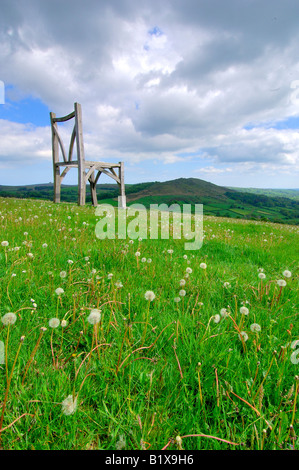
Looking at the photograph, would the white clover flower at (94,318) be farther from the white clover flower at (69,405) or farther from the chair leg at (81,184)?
the chair leg at (81,184)

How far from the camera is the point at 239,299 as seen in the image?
9.96 feet

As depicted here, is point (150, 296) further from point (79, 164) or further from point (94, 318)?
point (79, 164)

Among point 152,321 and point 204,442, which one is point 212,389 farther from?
point 152,321

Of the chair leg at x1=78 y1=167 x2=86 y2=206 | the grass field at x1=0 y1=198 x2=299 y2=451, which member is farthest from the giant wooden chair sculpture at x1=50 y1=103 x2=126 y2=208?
the grass field at x1=0 y1=198 x2=299 y2=451

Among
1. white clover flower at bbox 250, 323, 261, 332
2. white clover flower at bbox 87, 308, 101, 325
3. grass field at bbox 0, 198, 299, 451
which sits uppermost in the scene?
white clover flower at bbox 87, 308, 101, 325

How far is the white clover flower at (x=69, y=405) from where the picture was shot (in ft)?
4.53

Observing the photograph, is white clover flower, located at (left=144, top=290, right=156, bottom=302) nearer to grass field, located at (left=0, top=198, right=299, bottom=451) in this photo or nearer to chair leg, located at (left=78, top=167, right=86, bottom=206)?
grass field, located at (left=0, top=198, right=299, bottom=451)

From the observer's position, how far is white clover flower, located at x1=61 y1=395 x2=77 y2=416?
1379mm

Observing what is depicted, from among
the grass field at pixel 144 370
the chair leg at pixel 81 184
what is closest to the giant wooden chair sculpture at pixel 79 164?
the chair leg at pixel 81 184

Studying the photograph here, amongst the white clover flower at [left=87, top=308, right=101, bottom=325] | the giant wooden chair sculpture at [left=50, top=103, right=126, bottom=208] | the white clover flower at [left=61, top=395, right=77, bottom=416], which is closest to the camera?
the white clover flower at [left=61, top=395, right=77, bottom=416]

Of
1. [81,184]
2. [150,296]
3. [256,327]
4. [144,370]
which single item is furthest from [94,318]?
[81,184]

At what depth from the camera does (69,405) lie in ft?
4.61
